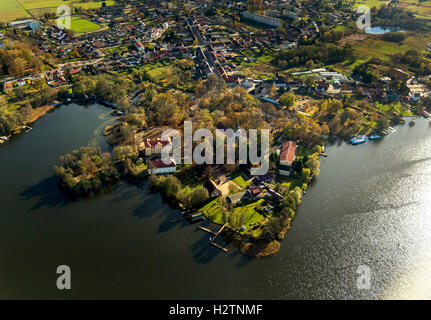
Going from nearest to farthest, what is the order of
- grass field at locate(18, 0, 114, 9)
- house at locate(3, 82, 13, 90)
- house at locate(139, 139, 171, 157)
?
house at locate(139, 139, 171, 157)
house at locate(3, 82, 13, 90)
grass field at locate(18, 0, 114, 9)

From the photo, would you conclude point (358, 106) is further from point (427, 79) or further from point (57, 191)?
point (57, 191)

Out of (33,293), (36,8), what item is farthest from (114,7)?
(33,293)

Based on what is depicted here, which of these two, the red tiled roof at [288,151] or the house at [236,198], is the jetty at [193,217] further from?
the red tiled roof at [288,151]

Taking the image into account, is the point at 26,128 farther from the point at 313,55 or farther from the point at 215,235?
the point at 313,55

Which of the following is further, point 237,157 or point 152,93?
point 152,93

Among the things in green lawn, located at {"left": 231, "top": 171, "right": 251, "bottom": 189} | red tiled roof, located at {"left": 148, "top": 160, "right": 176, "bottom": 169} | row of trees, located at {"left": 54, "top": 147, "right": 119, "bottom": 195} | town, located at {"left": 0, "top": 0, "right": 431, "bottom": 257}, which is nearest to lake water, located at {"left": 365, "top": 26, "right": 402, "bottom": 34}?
town, located at {"left": 0, "top": 0, "right": 431, "bottom": 257}

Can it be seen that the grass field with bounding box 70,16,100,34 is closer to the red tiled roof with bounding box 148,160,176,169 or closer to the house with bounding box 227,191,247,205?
the red tiled roof with bounding box 148,160,176,169
